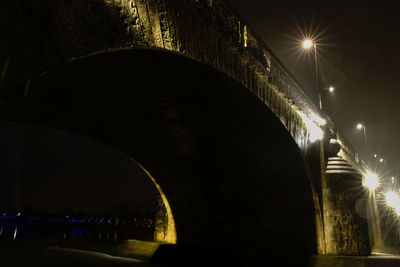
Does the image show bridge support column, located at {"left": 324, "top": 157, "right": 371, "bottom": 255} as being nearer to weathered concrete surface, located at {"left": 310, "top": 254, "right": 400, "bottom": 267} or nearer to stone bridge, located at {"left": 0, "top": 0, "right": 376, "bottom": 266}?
stone bridge, located at {"left": 0, "top": 0, "right": 376, "bottom": 266}

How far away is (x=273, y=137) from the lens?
850 centimetres

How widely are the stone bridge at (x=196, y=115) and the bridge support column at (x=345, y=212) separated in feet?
0.09

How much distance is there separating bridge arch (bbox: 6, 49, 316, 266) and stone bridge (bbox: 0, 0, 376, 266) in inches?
1.4

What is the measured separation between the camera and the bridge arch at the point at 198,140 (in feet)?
17.8

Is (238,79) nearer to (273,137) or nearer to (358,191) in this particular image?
(273,137)

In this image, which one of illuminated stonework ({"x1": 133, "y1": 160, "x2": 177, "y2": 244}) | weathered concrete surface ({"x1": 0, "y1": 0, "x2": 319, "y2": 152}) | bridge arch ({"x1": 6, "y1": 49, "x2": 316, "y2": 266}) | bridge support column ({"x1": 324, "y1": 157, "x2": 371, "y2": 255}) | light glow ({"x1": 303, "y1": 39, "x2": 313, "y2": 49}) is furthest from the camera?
illuminated stonework ({"x1": 133, "y1": 160, "x2": 177, "y2": 244})

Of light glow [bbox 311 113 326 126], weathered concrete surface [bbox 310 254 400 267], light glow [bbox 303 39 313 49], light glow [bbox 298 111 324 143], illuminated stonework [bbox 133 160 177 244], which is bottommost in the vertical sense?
weathered concrete surface [bbox 310 254 400 267]

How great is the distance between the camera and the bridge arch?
543 centimetres

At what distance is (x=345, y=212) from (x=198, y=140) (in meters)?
4.54

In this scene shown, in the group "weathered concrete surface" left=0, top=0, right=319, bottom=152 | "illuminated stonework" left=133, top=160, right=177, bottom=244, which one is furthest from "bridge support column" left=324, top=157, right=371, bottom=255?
"illuminated stonework" left=133, top=160, right=177, bottom=244

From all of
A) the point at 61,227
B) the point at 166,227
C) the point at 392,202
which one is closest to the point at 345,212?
the point at 166,227

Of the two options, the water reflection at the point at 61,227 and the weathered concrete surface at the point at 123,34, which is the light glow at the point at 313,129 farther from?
the water reflection at the point at 61,227

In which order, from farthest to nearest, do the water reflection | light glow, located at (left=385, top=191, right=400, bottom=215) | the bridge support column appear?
the water reflection < light glow, located at (left=385, top=191, right=400, bottom=215) < the bridge support column

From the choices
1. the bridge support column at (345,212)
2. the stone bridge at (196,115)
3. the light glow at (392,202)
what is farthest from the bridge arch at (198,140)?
the light glow at (392,202)
